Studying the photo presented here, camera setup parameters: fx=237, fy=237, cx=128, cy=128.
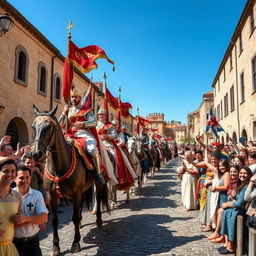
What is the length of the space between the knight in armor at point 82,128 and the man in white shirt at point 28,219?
2026 mm

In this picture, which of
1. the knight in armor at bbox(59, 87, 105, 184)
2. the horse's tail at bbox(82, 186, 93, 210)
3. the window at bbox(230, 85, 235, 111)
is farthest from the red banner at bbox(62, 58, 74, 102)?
the window at bbox(230, 85, 235, 111)

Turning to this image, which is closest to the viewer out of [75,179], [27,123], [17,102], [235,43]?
[75,179]

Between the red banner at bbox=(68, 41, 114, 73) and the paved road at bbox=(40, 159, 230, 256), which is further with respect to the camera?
the red banner at bbox=(68, 41, 114, 73)

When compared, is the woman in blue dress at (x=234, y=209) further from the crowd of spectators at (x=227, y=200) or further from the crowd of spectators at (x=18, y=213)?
the crowd of spectators at (x=18, y=213)

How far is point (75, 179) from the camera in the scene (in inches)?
169

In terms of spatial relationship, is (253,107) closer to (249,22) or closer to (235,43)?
(249,22)

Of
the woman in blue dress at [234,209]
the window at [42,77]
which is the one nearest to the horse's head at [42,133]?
the woman in blue dress at [234,209]

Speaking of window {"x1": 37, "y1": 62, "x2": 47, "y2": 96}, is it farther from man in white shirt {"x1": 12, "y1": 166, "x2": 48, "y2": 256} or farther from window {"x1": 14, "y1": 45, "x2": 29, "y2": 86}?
man in white shirt {"x1": 12, "y1": 166, "x2": 48, "y2": 256}

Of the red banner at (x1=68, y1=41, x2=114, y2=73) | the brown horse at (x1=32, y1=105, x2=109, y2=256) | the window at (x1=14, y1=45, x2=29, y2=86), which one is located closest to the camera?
the brown horse at (x1=32, y1=105, x2=109, y2=256)

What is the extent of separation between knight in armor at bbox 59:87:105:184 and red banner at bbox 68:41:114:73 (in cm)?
99

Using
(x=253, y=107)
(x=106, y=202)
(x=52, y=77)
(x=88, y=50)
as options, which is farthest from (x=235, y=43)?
(x=106, y=202)

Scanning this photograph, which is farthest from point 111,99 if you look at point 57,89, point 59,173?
point 57,89

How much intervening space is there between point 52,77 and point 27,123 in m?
4.62

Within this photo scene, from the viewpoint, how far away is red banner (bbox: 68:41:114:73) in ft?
19.0
